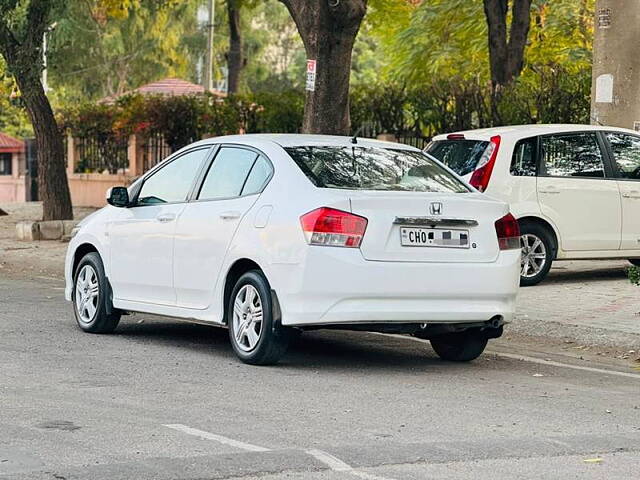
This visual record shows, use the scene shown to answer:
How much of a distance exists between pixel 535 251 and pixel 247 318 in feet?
19.1

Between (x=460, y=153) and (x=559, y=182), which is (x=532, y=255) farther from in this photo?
(x=460, y=153)

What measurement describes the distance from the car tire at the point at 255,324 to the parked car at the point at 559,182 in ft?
17.4

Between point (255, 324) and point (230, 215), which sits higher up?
point (230, 215)

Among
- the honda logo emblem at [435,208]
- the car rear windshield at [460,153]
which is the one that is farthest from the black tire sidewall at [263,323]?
the car rear windshield at [460,153]

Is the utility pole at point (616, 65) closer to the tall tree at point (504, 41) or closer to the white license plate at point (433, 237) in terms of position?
the white license plate at point (433, 237)

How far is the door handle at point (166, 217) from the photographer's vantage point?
11.1 m

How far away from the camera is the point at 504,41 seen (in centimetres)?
2525

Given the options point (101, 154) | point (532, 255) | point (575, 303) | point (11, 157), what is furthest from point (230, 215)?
point (11, 157)

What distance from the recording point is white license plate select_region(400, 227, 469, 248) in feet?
32.2

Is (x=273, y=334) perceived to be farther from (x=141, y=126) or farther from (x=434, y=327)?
(x=141, y=126)

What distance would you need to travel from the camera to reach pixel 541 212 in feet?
50.3

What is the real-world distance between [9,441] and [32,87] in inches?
665

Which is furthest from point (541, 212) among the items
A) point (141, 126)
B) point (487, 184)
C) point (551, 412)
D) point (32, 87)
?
point (141, 126)

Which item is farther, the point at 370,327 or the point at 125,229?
the point at 125,229
